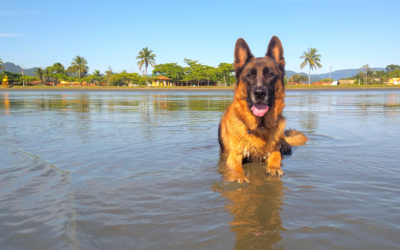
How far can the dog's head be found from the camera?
4.43 meters

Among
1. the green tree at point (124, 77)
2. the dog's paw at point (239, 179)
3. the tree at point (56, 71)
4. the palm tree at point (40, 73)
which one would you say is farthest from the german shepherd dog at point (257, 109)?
the palm tree at point (40, 73)

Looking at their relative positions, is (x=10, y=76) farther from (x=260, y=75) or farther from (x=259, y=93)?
(x=259, y=93)

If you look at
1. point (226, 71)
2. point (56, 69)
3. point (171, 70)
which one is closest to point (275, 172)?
point (226, 71)

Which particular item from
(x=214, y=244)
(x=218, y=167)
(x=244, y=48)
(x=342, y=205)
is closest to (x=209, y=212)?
(x=214, y=244)

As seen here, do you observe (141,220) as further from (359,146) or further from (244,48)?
(359,146)

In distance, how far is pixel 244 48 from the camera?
4.98 m

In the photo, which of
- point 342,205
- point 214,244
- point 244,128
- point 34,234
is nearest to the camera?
point 214,244

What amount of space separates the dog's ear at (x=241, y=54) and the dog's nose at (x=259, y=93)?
80 cm

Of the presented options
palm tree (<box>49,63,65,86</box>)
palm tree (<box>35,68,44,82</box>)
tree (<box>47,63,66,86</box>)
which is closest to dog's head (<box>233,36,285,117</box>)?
tree (<box>47,63,66,86</box>)

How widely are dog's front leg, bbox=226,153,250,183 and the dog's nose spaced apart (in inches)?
41.2

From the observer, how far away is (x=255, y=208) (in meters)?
2.94

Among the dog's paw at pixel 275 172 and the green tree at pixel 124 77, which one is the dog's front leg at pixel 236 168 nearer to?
the dog's paw at pixel 275 172

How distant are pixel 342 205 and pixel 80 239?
104 inches

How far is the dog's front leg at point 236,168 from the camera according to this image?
3907 millimetres
